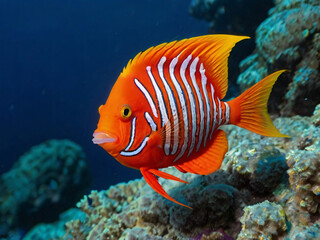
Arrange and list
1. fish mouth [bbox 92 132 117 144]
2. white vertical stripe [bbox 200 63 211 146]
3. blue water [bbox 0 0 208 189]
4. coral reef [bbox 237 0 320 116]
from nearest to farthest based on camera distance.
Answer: fish mouth [bbox 92 132 117 144], white vertical stripe [bbox 200 63 211 146], coral reef [bbox 237 0 320 116], blue water [bbox 0 0 208 189]

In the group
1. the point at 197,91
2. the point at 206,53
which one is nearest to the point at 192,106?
the point at 197,91

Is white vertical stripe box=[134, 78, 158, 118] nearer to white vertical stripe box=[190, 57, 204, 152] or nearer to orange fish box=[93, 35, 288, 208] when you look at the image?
orange fish box=[93, 35, 288, 208]

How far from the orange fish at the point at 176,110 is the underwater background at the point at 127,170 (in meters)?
0.61

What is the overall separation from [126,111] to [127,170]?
59.3 feet

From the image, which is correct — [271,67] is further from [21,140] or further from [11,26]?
[11,26]

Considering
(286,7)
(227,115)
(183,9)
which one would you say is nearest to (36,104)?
(286,7)

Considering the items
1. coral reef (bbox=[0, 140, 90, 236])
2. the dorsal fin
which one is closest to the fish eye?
the dorsal fin

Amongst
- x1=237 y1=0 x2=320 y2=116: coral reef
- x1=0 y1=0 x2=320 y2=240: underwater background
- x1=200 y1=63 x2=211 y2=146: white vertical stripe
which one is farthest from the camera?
x1=237 y1=0 x2=320 y2=116: coral reef

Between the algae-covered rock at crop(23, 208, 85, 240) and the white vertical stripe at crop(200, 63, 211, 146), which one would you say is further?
the algae-covered rock at crop(23, 208, 85, 240)

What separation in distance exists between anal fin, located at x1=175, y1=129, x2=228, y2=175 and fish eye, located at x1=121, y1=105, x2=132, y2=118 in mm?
529

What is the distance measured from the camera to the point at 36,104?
21.1 meters

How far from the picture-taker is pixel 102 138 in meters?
1.22

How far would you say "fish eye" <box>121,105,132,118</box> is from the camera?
4.13 ft

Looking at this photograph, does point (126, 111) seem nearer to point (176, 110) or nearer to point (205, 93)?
point (176, 110)
